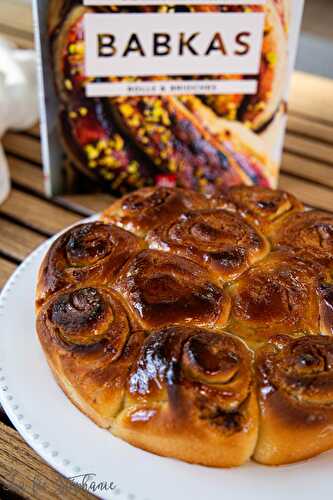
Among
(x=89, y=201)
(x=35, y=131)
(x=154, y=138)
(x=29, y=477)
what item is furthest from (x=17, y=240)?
(x=29, y=477)

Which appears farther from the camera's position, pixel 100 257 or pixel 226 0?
pixel 226 0

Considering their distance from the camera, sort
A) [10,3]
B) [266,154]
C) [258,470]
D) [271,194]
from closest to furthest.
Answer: [258,470], [271,194], [266,154], [10,3]

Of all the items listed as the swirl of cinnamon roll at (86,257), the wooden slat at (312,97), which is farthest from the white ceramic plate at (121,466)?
the wooden slat at (312,97)

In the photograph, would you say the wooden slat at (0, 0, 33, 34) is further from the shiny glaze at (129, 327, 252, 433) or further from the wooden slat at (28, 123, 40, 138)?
the shiny glaze at (129, 327, 252, 433)

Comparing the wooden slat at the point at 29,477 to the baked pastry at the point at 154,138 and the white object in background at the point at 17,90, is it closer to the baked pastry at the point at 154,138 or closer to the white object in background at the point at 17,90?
the baked pastry at the point at 154,138

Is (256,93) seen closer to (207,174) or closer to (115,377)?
(207,174)

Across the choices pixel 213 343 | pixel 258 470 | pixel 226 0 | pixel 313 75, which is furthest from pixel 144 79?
pixel 313 75

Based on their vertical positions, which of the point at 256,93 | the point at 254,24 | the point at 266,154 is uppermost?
the point at 254,24

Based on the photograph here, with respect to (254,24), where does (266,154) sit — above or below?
below
